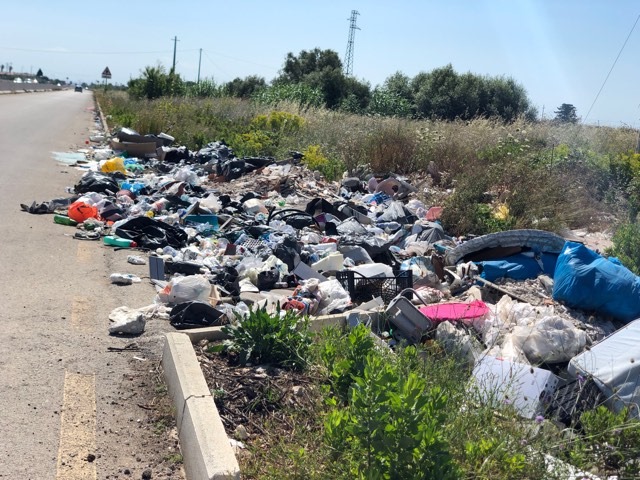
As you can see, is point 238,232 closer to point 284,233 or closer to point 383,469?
point 284,233

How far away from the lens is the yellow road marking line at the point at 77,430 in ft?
11.4

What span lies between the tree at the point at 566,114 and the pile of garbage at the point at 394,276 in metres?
10.5

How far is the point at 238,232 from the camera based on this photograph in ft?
29.7

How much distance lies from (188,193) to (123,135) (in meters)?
7.36

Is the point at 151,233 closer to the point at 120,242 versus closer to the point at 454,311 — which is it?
the point at 120,242

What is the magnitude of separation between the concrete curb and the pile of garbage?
0.58m

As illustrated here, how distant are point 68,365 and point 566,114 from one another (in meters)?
19.8

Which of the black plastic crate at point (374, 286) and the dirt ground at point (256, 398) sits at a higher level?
the black plastic crate at point (374, 286)

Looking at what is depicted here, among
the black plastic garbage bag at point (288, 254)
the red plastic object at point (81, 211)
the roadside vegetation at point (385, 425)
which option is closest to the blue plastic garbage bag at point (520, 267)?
the black plastic garbage bag at point (288, 254)

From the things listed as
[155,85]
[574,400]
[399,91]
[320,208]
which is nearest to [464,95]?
[399,91]

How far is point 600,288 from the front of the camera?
6105mm

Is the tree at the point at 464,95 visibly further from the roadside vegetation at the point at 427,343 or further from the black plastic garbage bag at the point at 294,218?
the black plastic garbage bag at the point at 294,218

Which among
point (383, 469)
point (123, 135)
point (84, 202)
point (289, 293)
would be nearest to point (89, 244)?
point (84, 202)

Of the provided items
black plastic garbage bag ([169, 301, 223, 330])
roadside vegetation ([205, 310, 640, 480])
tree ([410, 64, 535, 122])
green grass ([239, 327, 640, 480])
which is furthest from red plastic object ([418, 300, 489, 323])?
tree ([410, 64, 535, 122])
